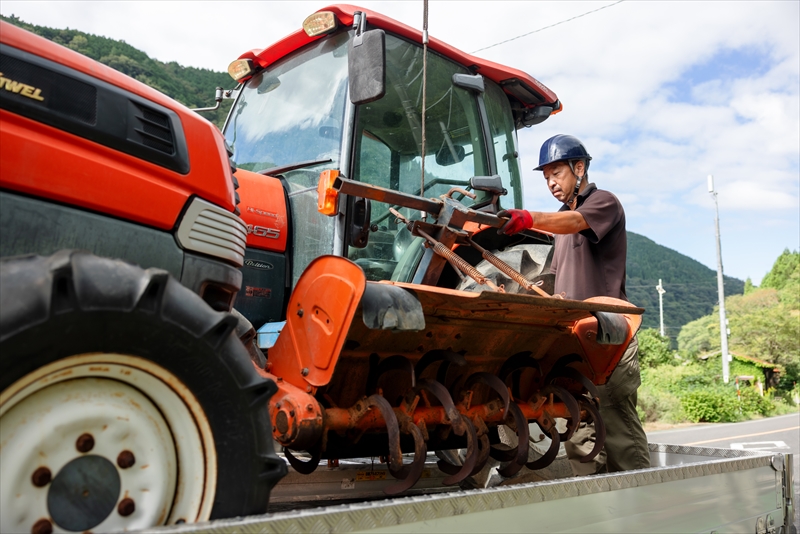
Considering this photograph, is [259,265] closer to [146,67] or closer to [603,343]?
[603,343]

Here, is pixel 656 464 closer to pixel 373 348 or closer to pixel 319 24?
pixel 373 348

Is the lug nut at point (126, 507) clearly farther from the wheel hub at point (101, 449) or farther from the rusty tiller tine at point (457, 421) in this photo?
the rusty tiller tine at point (457, 421)

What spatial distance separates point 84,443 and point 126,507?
0.56 ft

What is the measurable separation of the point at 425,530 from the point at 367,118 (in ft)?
8.22

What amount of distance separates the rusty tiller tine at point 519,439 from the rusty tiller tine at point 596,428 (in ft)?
1.39

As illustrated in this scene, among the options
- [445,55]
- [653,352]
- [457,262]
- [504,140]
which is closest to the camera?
[457,262]

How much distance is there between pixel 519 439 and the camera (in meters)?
2.77

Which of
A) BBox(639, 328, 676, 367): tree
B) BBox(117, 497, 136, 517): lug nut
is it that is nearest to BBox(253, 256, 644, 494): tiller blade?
BBox(117, 497, 136, 517): lug nut

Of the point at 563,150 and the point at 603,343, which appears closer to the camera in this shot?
the point at 603,343

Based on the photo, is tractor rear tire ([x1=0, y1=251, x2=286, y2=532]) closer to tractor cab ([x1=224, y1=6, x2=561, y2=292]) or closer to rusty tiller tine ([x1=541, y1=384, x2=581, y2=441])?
rusty tiller tine ([x1=541, y1=384, x2=581, y2=441])

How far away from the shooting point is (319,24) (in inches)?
143

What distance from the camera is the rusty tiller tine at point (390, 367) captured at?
2533mm

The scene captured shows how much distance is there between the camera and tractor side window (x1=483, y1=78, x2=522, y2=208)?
444 centimetres

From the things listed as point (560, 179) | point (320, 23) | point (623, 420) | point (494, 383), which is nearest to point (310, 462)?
point (494, 383)
